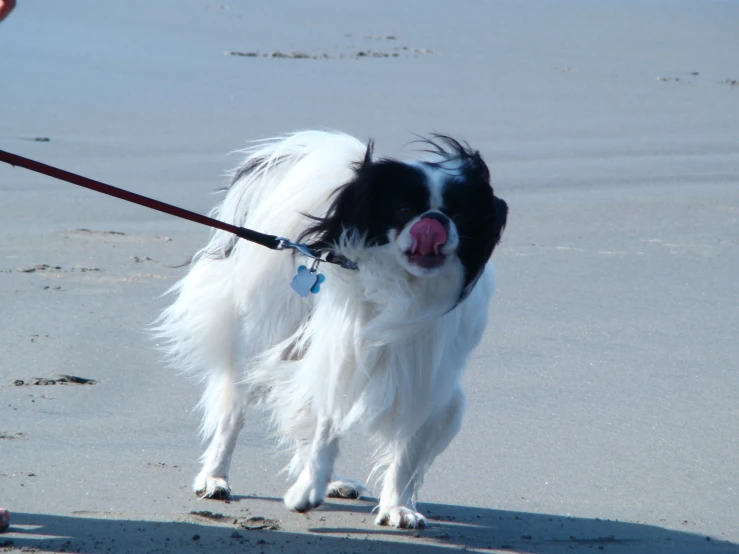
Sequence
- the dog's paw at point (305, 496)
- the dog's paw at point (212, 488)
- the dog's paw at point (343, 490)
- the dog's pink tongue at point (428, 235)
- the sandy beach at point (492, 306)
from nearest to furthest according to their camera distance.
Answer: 1. the dog's pink tongue at point (428, 235)
2. the dog's paw at point (305, 496)
3. the sandy beach at point (492, 306)
4. the dog's paw at point (212, 488)
5. the dog's paw at point (343, 490)

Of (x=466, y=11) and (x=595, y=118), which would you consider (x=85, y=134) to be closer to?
(x=595, y=118)

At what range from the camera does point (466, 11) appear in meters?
20.8

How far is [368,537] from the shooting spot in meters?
3.28

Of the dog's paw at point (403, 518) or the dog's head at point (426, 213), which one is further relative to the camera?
the dog's paw at point (403, 518)

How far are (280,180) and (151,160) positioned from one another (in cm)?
638

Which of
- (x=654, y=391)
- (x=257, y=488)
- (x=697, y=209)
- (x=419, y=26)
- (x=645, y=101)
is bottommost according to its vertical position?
(x=257, y=488)

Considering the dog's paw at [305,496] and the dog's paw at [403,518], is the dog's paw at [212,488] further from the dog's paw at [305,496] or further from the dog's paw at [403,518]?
the dog's paw at [403,518]

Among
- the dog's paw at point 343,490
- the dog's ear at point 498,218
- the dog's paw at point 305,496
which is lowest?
the dog's paw at point 343,490

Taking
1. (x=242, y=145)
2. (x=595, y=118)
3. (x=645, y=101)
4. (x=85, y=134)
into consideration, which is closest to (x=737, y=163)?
(x=595, y=118)

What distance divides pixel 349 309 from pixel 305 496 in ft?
1.92

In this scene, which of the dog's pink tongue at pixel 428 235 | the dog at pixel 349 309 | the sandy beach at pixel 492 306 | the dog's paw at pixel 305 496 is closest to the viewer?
the dog's pink tongue at pixel 428 235

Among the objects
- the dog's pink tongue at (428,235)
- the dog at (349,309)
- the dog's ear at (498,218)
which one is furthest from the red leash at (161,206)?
the dog's ear at (498,218)

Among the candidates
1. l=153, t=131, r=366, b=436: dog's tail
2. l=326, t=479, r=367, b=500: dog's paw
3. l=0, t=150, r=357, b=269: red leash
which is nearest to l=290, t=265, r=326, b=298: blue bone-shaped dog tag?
l=0, t=150, r=357, b=269: red leash

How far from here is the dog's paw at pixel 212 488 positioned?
11.5ft
